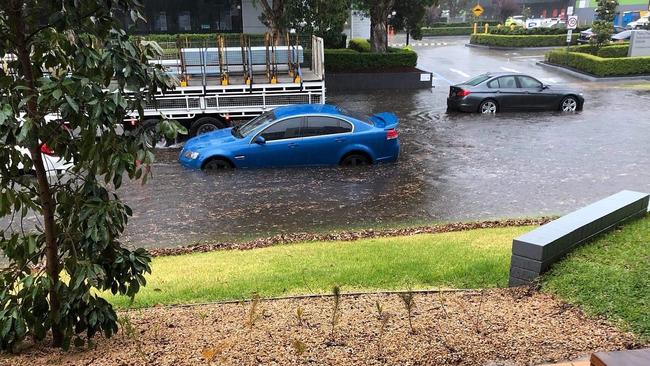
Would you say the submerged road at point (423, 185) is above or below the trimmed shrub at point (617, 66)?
below

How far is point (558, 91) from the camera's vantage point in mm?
18922

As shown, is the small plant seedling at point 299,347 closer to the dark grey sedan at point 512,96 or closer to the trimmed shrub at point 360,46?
the dark grey sedan at point 512,96

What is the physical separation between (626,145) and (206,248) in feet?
35.9

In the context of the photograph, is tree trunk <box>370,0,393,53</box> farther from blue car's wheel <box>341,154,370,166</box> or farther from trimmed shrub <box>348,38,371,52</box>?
blue car's wheel <box>341,154,370,166</box>

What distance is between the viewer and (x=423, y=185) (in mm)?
11141

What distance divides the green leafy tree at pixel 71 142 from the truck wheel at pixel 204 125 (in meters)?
11.2

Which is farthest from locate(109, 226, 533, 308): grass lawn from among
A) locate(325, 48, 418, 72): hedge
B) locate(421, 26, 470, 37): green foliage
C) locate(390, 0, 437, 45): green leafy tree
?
locate(421, 26, 470, 37): green foliage

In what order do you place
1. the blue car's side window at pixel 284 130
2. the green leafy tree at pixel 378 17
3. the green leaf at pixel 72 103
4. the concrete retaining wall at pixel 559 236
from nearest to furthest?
the green leaf at pixel 72 103 → the concrete retaining wall at pixel 559 236 → the blue car's side window at pixel 284 130 → the green leafy tree at pixel 378 17

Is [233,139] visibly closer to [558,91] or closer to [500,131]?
[500,131]

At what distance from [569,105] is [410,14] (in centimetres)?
1189

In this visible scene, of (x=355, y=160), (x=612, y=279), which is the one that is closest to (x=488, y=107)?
(x=355, y=160)

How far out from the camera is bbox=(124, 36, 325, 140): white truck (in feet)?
48.3

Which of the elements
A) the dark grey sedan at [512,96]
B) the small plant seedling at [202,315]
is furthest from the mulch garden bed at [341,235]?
the dark grey sedan at [512,96]

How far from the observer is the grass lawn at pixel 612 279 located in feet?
13.7
